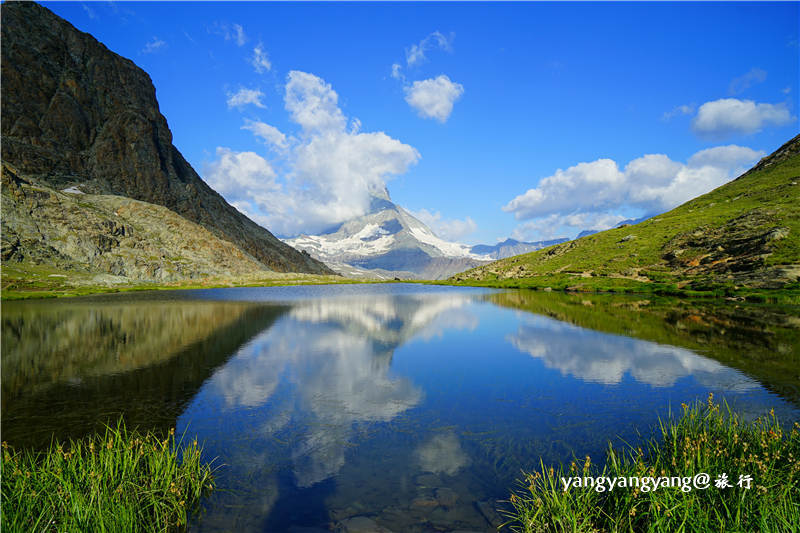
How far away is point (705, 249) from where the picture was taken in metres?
96.2

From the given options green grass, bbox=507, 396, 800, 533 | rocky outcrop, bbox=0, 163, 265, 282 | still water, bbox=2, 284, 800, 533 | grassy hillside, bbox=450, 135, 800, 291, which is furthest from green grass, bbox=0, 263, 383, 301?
grassy hillside, bbox=450, 135, 800, 291

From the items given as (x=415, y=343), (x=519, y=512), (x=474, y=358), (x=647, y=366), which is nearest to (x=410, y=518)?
(x=519, y=512)

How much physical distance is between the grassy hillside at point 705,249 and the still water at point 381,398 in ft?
144

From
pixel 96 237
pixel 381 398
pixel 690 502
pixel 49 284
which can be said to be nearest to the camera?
pixel 690 502

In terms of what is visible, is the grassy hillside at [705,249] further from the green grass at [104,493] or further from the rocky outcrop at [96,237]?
the rocky outcrop at [96,237]

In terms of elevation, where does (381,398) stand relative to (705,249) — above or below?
below

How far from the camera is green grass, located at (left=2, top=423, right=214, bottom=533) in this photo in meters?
8.34

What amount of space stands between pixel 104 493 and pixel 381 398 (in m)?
12.4

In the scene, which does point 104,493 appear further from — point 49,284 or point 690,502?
point 49,284

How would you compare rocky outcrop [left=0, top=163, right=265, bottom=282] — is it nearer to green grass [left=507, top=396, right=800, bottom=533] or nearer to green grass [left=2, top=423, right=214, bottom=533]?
green grass [left=2, top=423, right=214, bottom=533]

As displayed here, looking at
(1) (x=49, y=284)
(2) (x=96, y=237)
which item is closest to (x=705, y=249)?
(1) (x=49, y=284)

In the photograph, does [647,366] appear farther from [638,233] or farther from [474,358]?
[638,233]

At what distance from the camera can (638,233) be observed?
13862 cm

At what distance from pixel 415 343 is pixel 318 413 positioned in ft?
59.1
